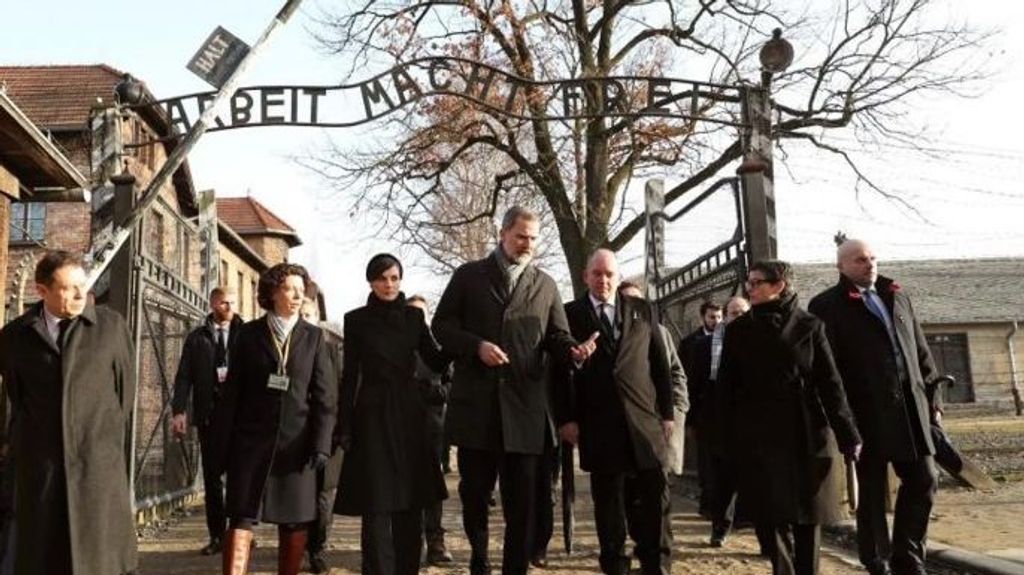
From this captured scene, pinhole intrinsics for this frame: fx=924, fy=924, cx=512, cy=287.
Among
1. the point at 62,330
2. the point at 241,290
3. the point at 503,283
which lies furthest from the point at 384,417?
the point at 241,290

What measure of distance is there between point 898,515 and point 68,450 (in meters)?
4.60

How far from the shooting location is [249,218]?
4594 cm

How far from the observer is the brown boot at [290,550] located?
5059mm

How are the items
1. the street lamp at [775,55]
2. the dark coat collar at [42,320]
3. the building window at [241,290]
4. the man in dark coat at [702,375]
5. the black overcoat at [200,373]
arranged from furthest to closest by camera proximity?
the building window at [241,290] → the street lamp at [775,55] → the man in dark coat at [702,375] → the black overcoat at [200,373] → the dark coat collar at [42,320]

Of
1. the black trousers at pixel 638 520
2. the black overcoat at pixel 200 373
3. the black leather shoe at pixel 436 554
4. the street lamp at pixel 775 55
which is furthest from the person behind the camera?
the street lamp at pixel 775 55

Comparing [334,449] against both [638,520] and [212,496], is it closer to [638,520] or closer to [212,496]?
[638,520]

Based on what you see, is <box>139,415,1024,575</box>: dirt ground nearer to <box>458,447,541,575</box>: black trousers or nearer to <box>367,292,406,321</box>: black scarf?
<box>458,447,541,575</box>: black trousers

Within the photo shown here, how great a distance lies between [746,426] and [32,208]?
24.2 metres

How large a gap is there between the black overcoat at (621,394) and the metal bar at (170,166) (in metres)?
3.90

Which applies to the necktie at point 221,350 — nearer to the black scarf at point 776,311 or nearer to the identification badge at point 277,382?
the identification badge at point 277,382

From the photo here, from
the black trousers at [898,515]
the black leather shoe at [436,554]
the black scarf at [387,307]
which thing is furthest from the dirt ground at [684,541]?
the black scarf at [387,307]

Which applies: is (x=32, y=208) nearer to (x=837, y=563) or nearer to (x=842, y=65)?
(x=842, y=65)

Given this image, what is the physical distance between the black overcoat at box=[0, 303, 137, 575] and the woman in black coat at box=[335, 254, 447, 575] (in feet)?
3.92

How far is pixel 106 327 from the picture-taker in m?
4.38
